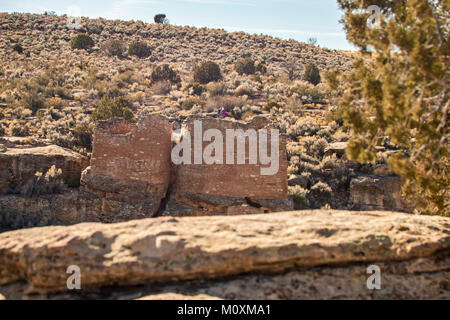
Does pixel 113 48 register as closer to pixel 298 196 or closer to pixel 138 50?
pixel 138 50

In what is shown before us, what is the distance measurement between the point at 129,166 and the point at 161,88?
21.4 meters

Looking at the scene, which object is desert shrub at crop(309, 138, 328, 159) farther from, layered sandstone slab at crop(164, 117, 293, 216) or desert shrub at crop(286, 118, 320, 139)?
layered sandstone slab at crop(164, 117, 293, 216)

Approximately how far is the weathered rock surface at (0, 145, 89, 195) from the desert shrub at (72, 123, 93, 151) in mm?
5723

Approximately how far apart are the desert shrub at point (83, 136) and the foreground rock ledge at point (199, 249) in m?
15.5

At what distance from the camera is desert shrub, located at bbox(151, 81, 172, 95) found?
104 ft

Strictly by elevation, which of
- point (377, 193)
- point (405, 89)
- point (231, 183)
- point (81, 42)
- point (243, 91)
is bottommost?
point (377, 193)

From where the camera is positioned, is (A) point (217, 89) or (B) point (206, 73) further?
(B) point (206, 73)

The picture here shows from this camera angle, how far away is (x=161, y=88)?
32125mm

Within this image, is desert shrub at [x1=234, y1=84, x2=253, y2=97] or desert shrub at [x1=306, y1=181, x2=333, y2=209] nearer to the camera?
desert shrub at [x1=306, y1=181, x2=333, y2=209]

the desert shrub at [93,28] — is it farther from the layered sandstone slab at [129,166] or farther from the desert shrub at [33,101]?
the layered sandstone slab at [129,166]

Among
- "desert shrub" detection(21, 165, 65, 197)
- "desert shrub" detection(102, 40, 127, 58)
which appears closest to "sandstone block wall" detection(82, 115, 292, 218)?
"desert shrub" detection(21, 165, 65, 197)

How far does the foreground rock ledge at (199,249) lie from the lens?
4719mm

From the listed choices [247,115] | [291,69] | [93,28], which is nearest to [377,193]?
[247,115]
